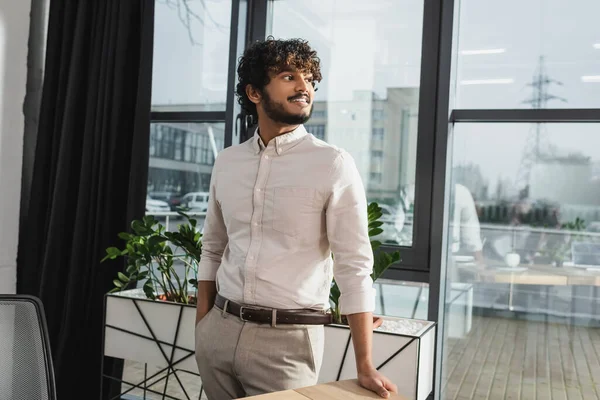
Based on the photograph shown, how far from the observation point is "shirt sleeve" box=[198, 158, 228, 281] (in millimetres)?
1845

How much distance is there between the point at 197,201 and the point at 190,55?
74cm

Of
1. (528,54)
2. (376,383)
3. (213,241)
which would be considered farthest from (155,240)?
(528,54)

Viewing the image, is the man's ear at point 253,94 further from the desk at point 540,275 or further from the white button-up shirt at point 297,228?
the desk at point 540,275

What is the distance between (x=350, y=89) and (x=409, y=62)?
29 cm

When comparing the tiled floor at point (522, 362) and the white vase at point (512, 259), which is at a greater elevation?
the white vase at point (512, 259)

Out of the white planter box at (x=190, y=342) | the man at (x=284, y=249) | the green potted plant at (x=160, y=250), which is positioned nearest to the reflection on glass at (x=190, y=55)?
the green potted plant at (x=160, y=250)

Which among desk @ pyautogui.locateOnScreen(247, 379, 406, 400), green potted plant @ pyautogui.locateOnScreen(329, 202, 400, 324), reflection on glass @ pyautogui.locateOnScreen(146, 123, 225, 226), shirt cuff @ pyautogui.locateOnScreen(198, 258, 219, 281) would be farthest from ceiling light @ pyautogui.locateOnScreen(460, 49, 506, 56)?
desk @ pyautogui.locateOnScreen(247, 379, 406, 400)

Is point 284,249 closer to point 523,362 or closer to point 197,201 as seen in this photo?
point 523,362

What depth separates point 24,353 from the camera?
157 cm

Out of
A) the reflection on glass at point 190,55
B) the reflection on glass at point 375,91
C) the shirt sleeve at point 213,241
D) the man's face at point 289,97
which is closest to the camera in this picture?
the man's face at point 289,97

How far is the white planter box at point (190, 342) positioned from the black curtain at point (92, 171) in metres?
0.47

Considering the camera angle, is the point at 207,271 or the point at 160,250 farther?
the point at 160,250

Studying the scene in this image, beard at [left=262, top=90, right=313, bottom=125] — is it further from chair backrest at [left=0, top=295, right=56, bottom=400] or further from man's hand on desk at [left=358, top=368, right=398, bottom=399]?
chair backrest at [left=0, top=295, right=56, bottom=400]

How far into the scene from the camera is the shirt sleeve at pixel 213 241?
1845 mm
